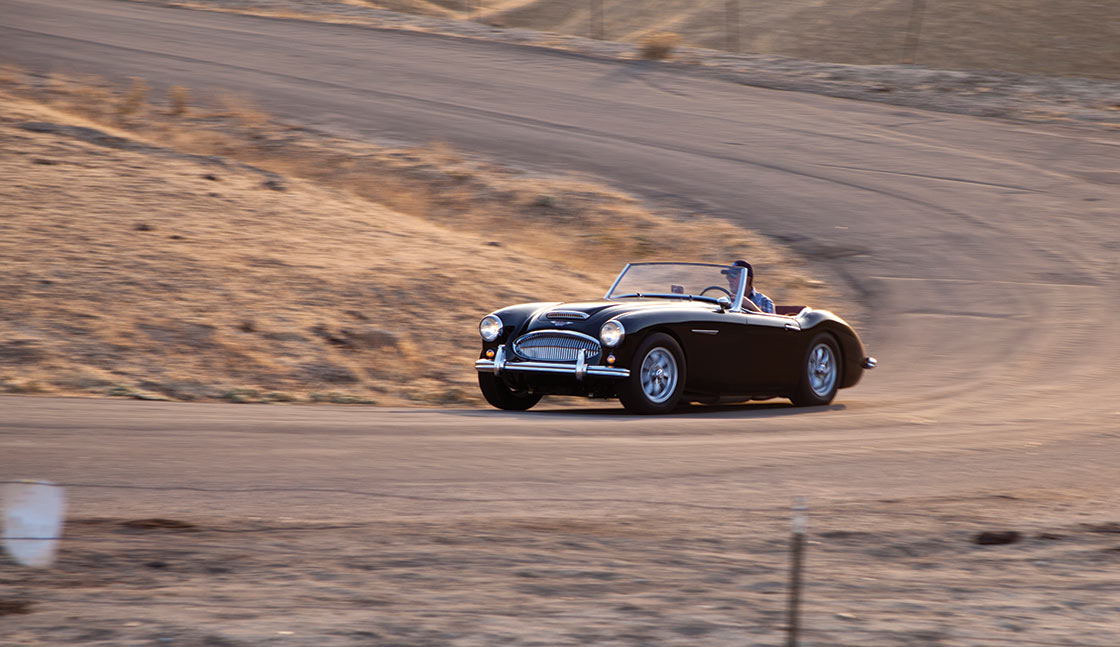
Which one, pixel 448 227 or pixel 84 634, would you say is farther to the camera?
pixel 448 227

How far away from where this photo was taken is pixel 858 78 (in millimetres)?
34906

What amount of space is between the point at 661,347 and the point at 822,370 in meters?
2.49

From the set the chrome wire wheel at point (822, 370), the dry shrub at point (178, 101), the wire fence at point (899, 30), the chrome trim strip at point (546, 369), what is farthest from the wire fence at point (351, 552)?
the wire fence at point (899, 30)

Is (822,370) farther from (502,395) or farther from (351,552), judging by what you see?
(351,552)

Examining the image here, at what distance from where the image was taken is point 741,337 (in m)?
11.6

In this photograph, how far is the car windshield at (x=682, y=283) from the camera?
39.4ft

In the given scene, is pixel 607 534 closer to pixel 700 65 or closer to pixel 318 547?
pixel 318 547

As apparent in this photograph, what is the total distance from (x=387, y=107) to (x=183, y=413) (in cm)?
1981

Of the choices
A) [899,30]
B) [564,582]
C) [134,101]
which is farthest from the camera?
[899,30]

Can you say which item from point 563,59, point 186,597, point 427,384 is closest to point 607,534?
point 186,597

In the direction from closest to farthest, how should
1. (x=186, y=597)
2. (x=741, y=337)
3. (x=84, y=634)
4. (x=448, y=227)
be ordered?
(x=84, y=634) → (x=186, y=597) → (x=741, y=337) → (x=448, y=227)

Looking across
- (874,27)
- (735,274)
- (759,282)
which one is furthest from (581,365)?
(874,27)

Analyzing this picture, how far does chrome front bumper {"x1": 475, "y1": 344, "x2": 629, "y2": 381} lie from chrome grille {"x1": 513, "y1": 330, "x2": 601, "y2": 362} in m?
0.06

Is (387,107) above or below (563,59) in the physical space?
below
